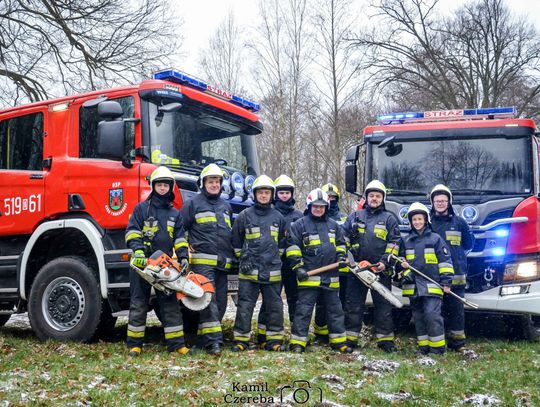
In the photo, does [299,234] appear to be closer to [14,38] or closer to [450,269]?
[450,269]

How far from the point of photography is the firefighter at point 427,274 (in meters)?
6.26

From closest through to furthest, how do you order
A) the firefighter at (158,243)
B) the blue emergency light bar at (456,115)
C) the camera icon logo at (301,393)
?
the camera icon logo at (301,393) < the firefighter at (158,243) < the blue emergency light bar at (456,115)

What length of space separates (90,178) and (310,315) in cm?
281

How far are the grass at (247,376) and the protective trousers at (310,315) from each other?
200mm

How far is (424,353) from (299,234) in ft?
6.15

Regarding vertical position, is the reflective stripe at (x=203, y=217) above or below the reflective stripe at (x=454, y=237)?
above

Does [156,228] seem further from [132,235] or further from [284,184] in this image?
[284,184]

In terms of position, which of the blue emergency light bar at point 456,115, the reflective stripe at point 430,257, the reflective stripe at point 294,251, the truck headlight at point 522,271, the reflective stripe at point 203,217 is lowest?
the truck headlight at point 522,271

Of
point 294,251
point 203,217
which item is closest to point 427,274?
point 294,251

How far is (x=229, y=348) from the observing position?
637 centimetres

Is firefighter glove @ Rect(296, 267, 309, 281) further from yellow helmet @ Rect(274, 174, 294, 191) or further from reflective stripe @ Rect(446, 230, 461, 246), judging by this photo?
reflective stripe @ Rect(446, 230, 461, 246)

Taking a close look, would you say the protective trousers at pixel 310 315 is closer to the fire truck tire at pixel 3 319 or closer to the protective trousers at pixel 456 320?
the protective trousers at pixel 456 320

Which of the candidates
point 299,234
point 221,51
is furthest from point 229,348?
point 221,51

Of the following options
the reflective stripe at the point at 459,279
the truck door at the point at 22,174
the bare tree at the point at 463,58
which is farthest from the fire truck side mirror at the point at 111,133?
the bare tree at the point at 463,58
